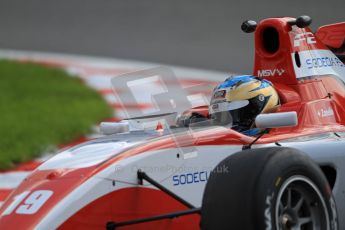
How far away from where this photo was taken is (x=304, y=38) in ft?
17.0

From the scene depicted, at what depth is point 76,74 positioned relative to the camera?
10.8m

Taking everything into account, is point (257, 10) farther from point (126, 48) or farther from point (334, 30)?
point (334, 30)

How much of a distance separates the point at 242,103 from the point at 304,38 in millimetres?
892

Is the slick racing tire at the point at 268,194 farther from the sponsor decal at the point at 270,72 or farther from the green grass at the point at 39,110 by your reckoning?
the green grass at the point at 39,110

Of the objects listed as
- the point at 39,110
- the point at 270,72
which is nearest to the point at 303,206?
the point at 270,72

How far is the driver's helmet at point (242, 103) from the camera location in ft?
15.1

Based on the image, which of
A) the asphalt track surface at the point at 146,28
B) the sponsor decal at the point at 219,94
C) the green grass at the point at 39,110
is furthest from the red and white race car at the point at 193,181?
the asphalt track surface at the point at 146,28

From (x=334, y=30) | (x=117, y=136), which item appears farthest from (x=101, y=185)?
(x=334, y=30)

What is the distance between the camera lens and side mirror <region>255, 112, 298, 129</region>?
388 centimetres

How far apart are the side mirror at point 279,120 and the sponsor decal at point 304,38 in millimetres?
1289

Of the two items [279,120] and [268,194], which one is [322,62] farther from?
[268,194]

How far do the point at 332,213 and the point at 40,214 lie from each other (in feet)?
4.83

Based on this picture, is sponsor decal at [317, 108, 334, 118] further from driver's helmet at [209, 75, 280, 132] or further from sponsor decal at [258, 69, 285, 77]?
sponsor decal at [258, 69, 285, 77]

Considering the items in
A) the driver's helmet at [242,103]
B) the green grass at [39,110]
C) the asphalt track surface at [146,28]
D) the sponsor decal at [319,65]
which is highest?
the sponsor decal at [319,65]
